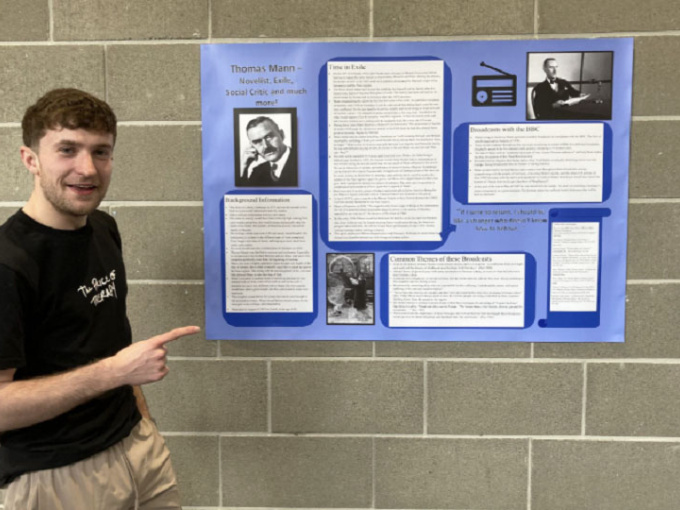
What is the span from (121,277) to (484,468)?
110 centimetres

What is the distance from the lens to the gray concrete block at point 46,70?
152 centimetres

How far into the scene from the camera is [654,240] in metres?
1.51

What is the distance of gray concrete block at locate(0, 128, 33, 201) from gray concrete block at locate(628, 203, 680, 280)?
5.39ft

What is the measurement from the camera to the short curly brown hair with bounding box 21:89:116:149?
3.62ft

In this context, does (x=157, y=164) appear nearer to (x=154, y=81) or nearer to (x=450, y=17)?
(x=154, y=81)

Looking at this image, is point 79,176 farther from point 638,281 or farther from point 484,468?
point 638,281

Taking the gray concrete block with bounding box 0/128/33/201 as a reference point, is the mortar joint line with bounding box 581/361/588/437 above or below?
below

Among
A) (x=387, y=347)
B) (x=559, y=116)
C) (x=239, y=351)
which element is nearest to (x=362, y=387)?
(x=387, y=347)

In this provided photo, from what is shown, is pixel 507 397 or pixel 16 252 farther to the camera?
pixel 507 397

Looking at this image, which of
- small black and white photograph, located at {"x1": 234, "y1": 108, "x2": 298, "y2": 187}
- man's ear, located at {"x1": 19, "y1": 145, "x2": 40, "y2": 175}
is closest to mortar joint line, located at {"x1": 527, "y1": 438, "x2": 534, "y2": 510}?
small black and white photograph, located at {"x1": 234, "y1": 108, "x2": 298, "y2": 187}

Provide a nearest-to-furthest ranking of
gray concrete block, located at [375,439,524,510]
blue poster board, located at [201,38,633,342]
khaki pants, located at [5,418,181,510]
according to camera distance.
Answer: khaki pants, located at [5,418,181,510]
blue poster board, located at [201,38,633,342]
gray concrete block, located at [375,439,524,510]

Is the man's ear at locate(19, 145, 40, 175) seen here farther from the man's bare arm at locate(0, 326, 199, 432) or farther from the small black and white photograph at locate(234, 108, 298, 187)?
the small black and white photograph at locate(234, 108, 298, 187)

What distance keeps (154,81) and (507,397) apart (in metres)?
1.29

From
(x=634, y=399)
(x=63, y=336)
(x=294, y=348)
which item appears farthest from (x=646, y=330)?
(x=63, y=336)
